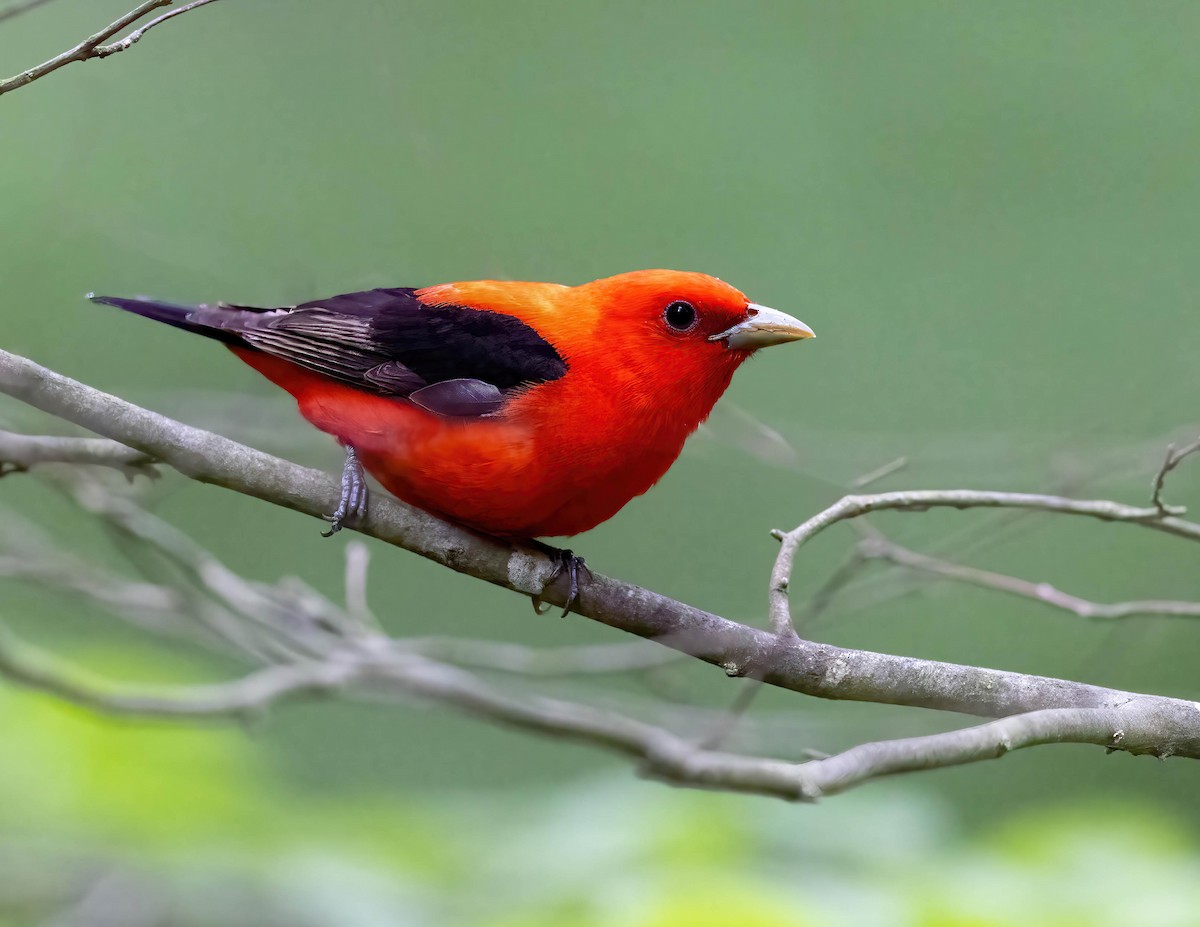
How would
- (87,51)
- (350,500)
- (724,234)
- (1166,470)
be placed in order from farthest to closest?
(724,234), (1166,470), (350,500), (87,51)

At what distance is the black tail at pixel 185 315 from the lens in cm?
351

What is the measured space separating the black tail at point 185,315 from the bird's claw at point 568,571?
3.64ft

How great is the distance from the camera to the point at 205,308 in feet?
11.8

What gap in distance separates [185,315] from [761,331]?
5.48ft

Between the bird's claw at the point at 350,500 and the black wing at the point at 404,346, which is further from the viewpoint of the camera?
the black wing at the point at 404,346

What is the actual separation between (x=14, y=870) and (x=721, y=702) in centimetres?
466

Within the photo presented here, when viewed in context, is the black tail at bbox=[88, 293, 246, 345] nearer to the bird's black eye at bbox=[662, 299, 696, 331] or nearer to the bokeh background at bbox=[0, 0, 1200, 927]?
the bird's black eye at bbox=[662, 299, 696, 331]

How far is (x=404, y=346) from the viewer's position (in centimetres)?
360

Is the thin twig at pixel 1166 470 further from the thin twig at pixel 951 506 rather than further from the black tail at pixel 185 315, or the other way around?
the black tail at pixel 185 315

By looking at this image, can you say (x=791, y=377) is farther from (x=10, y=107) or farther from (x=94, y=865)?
(x=94, y=865)

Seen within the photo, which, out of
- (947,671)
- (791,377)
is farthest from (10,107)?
(947,671)

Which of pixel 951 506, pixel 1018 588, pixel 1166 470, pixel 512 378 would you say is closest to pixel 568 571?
pixel 512 378

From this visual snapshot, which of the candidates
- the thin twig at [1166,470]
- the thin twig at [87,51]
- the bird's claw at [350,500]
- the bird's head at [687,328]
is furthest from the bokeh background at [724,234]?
the thin twig at [87,51]

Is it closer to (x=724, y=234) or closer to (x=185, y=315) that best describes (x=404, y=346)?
(x=185, y=315)
